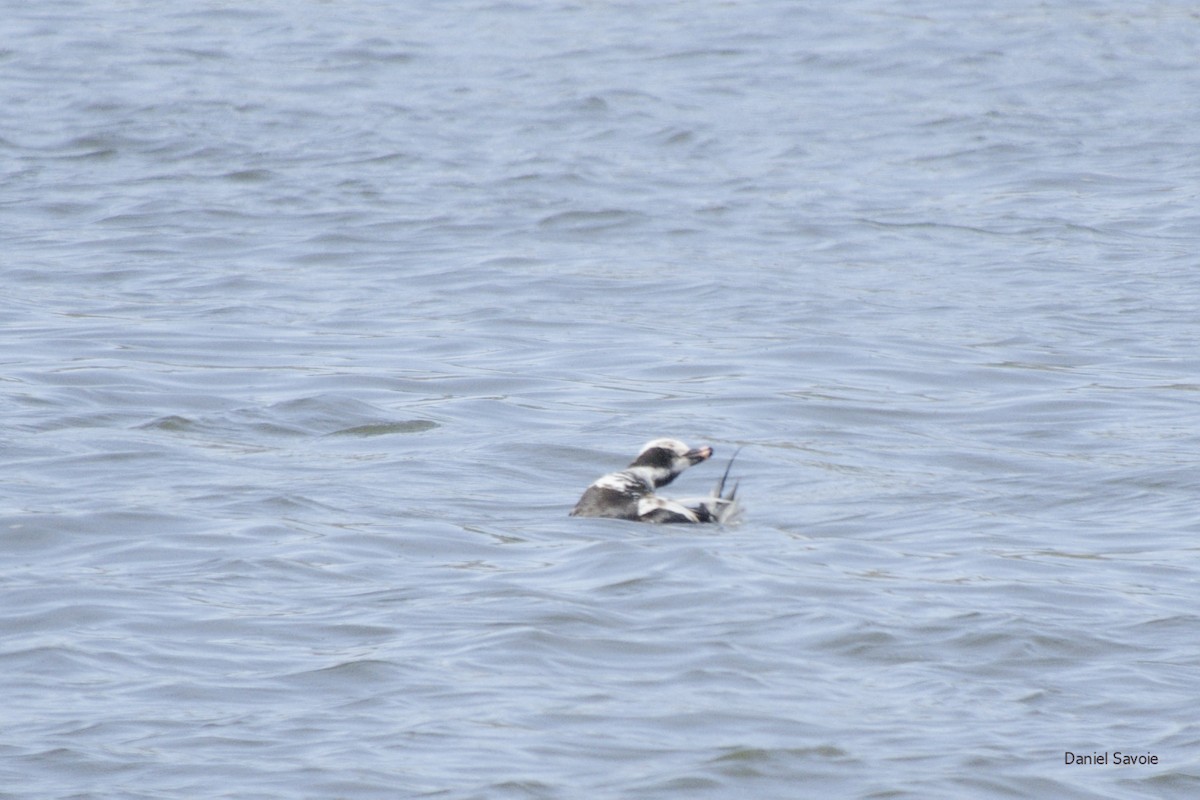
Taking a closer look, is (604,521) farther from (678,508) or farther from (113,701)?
A: (113,701)

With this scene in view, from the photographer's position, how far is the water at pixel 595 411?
6078 mm

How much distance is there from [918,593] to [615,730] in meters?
1.85

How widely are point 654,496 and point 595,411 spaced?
2003 mm

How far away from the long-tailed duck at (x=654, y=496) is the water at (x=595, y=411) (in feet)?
0.60

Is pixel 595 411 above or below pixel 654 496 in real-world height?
below

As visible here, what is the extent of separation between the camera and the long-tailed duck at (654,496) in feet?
28.7

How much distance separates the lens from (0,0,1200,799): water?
6078mm

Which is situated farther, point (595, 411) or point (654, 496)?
point (595, 411)

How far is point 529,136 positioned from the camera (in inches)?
776

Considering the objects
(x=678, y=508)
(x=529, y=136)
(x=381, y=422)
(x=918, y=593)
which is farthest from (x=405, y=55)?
(x=918, y=593)

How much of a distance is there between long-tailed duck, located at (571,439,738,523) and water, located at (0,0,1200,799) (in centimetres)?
18

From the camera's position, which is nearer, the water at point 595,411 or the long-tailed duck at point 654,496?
the water at point 595,411

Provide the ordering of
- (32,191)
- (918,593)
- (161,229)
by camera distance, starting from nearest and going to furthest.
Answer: (918,593) < (161,229) < (32,191)

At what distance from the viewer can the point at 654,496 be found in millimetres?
9008
